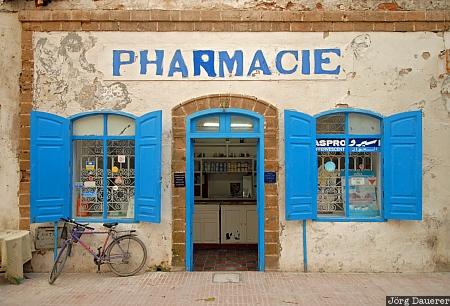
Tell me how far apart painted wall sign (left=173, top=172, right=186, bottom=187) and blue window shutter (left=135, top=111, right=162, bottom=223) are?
1.07 ft

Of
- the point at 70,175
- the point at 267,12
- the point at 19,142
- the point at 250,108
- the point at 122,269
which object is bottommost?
the point at 122,269

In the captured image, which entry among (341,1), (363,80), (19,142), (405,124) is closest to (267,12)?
(341,1)

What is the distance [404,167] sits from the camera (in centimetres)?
742

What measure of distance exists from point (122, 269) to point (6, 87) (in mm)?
3895

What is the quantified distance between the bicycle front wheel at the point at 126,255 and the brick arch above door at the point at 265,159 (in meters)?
0.59

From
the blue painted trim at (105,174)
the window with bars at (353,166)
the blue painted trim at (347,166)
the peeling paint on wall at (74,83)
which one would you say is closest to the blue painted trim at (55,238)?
the blue painted trim at (105,174)

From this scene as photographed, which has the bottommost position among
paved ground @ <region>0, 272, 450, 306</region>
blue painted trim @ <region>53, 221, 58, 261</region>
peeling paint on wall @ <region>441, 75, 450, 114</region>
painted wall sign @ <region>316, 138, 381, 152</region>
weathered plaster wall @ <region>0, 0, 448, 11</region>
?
paved ground @ <region>0, 272, 450, 306</region>

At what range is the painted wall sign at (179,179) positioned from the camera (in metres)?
7.55

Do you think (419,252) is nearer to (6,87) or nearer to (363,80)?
(363,80)

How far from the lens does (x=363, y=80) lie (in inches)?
299

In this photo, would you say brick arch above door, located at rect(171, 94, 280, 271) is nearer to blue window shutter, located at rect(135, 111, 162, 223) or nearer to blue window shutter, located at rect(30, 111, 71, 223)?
blue window shutter, located at rect(135, 111, 162, 223)

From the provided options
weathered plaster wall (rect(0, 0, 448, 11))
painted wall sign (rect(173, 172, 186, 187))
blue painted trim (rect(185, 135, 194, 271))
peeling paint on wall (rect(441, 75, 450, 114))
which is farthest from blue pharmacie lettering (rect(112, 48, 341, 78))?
peeling paint on wall (rect(441, 75, 450, 114))

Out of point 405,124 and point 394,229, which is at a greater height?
point 405,124

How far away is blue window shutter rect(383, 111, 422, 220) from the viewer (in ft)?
24.2
